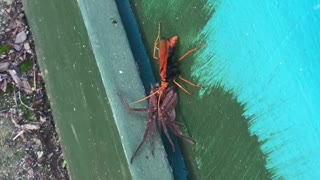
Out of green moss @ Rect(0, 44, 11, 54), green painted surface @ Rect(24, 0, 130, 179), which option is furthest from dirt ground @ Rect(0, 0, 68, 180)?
green painted surface @ Rect(24, 0, 130, 179)

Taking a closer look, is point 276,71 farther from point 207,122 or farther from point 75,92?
point 75,92

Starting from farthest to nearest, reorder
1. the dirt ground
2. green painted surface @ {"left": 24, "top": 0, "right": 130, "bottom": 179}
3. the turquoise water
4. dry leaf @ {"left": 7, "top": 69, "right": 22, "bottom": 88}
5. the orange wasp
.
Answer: dry leaf @ {"left": 7, "top": 69, "right": 22, "bottom": 88} → the dirt ground → green painted surface @ {"left": 24, "top": 0, "right": 130, "bottom": 179} → the orange wasp → the turquoise water

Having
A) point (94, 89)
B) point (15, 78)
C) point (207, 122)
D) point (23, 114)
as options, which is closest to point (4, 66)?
point (15, 78)

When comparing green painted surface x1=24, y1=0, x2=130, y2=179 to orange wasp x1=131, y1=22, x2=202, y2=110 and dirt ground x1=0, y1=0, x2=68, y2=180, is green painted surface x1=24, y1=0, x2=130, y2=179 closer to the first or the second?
dirt ground x1=0, y1=0, x2=68, y2=180

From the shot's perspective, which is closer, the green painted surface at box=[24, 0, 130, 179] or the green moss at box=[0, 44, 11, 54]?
the green painted surface at box=[24, 0, 130, 179]

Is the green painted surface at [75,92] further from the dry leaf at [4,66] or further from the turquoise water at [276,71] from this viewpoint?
the turquoise water at [276,71]

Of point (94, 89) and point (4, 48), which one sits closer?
point (94, 89)

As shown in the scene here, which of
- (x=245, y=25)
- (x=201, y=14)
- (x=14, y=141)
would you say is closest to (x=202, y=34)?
(x=201, y=14)
